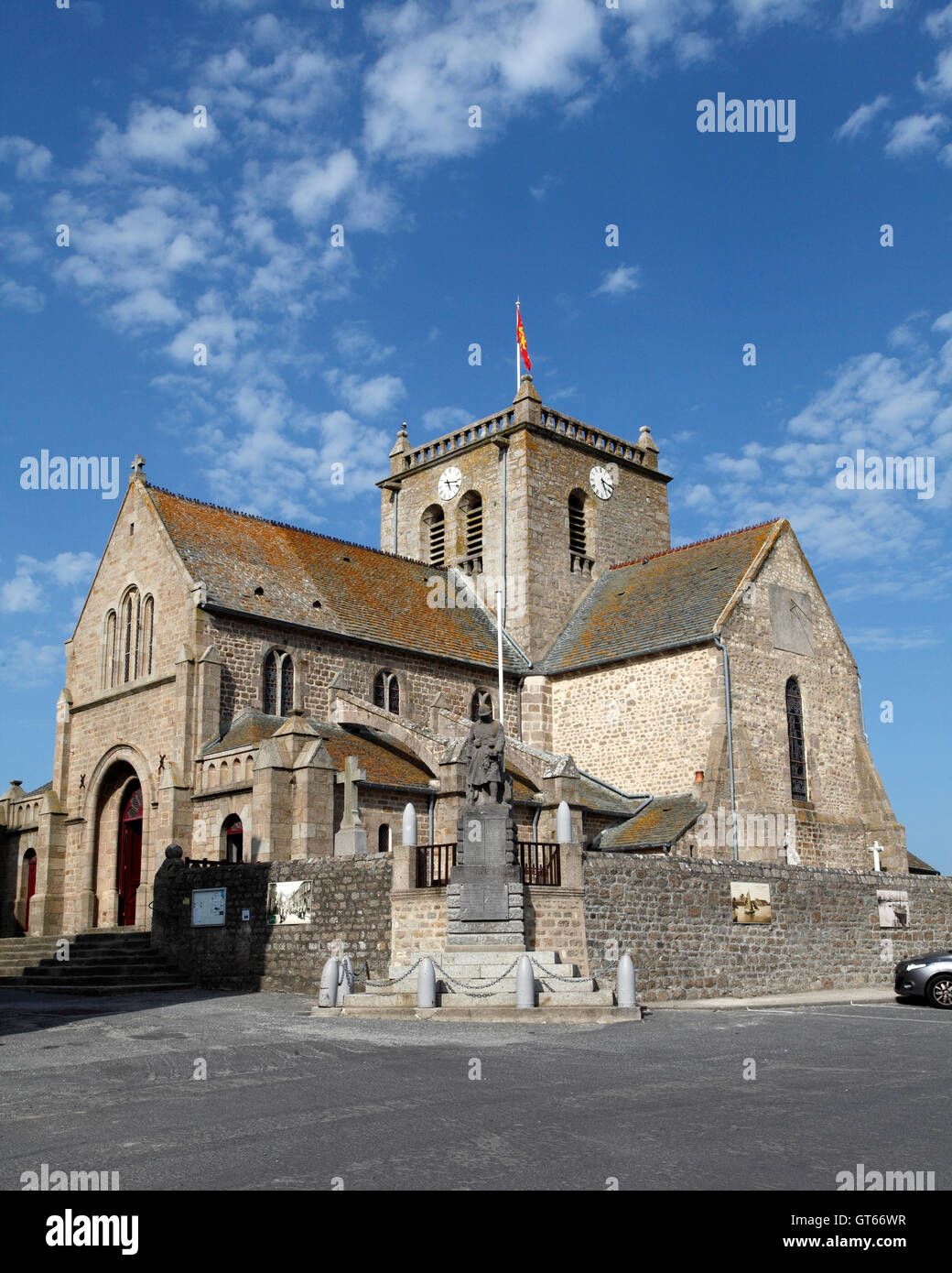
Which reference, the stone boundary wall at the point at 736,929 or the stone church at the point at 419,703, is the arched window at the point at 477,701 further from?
the stone boundary wall at the point at 736,929

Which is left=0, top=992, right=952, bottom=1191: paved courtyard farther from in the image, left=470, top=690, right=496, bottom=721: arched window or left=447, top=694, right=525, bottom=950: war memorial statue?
left=470, top=690, right=496, bottom=721: arched window

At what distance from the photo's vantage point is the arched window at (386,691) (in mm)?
30969

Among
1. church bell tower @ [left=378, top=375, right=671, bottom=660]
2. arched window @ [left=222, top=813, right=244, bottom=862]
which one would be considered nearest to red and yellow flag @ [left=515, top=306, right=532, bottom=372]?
church bell tower @ [left=378, top=375, right=671, bottom=660]

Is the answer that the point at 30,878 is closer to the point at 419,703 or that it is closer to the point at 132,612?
the point at 132,612

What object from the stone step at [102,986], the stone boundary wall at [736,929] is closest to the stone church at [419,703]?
the stone step at [102,986]

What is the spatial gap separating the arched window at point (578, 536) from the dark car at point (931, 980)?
20.5 meters

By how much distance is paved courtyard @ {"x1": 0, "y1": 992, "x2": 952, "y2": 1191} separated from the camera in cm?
653

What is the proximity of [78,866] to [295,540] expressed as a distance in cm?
1043

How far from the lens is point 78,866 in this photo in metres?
29.4

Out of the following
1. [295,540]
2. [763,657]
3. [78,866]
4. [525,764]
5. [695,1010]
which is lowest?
[695,1010]

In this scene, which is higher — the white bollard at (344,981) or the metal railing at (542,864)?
the metal railing at (542,864)

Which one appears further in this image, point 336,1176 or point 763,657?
point 763,657
